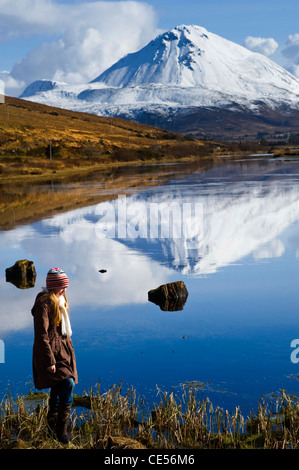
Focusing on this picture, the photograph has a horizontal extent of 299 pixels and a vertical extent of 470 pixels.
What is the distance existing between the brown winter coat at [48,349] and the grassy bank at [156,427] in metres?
0.54

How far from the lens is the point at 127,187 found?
137 ft

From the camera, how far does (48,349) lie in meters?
6.34

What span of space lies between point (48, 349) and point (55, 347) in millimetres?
153

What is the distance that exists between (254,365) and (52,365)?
3.70 metres

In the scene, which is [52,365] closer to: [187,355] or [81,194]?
[187,355]

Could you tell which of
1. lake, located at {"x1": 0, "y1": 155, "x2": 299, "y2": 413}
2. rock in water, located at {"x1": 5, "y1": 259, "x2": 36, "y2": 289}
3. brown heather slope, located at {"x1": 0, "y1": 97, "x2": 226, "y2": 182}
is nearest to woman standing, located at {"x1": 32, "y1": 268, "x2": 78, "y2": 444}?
lake, located at {"x1": 0, "y1": 155, "x2": 299, "y2": 413}

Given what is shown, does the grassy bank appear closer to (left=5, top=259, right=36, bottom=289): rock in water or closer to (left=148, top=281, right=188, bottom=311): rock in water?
(left=148, top=281, right=188, bottom=311): rock in water

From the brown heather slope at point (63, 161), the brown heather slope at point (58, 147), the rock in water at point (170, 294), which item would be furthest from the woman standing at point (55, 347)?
the brown heather slope at point (58, 147)

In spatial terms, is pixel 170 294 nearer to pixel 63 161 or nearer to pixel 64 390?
pixel 64 390

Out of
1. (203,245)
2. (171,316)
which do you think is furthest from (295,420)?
(203,245)

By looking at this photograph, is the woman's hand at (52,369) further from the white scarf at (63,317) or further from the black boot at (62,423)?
the black boot at (62,423)

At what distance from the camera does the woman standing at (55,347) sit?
6355mm

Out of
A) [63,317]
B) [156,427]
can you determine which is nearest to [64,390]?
[63,317]
